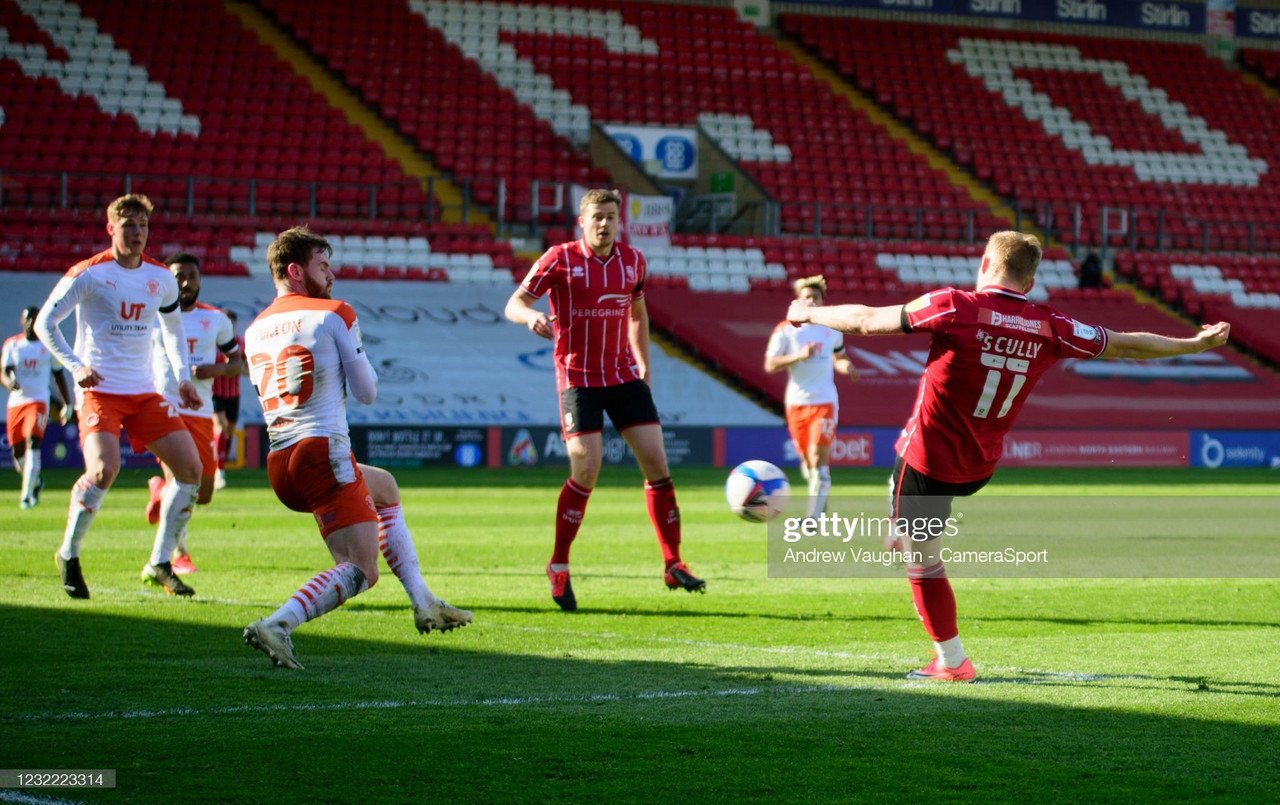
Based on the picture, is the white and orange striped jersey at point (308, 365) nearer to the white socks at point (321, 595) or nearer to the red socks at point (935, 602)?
the white socks at point (321, 595)

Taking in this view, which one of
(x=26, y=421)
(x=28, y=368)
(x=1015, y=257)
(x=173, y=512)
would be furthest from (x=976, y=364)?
(x=28, y=368)

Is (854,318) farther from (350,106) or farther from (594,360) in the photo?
(350,106)

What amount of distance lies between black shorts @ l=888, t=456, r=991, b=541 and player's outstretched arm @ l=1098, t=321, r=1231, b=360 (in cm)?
77

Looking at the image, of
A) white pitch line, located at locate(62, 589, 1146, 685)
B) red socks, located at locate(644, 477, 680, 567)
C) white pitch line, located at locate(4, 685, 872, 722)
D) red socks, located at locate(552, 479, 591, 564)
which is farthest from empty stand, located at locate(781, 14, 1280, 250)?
white pitch line, located at locate(4, 685, 872, 722)

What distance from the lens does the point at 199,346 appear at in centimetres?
1357

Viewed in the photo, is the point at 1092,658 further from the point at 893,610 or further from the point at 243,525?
the point at 243,525

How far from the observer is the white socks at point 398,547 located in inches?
292

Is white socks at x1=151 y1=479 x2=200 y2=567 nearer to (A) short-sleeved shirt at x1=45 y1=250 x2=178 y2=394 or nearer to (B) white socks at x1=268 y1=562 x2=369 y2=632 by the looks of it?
(A) short-sleeved shirt at x1=45 y1=250 x2=178 y2=394

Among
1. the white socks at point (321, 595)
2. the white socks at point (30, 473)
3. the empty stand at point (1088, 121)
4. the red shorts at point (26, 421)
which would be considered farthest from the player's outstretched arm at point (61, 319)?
the empty stand at point (1088, 121)

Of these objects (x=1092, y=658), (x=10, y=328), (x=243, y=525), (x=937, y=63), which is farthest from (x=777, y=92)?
(x=1092, y=658)

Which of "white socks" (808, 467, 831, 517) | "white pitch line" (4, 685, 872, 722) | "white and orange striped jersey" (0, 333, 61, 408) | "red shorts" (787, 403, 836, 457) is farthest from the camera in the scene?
"white and orange striped jersey" (0, 333, 61, 408)

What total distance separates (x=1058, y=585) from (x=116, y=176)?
22875 millimetres

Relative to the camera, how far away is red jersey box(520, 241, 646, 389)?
990cm

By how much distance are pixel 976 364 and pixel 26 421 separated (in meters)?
14.3
